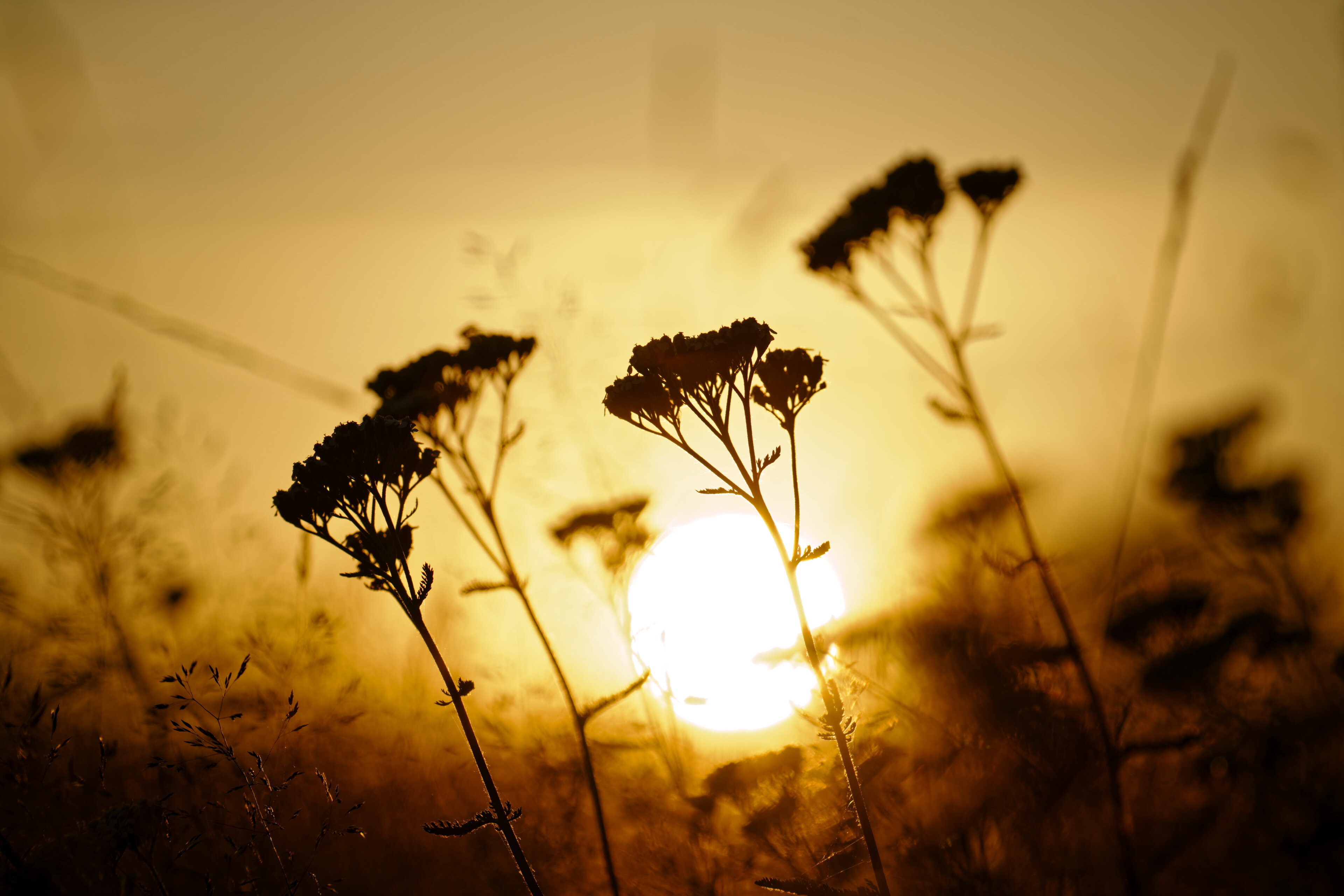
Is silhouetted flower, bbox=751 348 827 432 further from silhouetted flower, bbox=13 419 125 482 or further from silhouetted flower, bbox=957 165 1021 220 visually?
silhouetted flower, bbox=13 419 125 482

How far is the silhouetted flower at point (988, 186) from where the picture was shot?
721cm

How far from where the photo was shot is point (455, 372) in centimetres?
644

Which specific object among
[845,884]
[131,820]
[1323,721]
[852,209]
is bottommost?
[845,884]

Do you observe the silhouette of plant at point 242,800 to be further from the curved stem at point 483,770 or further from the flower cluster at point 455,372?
the flower cluster at point 455,372

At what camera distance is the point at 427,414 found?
20.1 ft

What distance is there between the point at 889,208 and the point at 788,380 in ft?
10.4

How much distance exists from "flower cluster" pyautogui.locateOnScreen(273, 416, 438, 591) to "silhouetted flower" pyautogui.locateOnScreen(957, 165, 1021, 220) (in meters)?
5.24

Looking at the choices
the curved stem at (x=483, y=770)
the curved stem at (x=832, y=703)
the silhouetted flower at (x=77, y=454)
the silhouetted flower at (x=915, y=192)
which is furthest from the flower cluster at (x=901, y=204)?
the silhouetted flower at (x=77, y=454)

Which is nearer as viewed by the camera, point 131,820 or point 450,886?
point 131,820

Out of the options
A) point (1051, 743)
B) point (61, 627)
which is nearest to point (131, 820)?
point (61, 627)

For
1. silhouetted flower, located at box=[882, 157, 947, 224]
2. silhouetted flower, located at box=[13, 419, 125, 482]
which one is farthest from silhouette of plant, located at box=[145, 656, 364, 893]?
silhouetted flower, located at box=[882, 157, 947, 224]

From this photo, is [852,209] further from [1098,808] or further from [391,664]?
[391,664]

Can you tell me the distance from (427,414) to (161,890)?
10.9 feet

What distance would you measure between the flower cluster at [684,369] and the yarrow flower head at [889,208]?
2.97 metres
